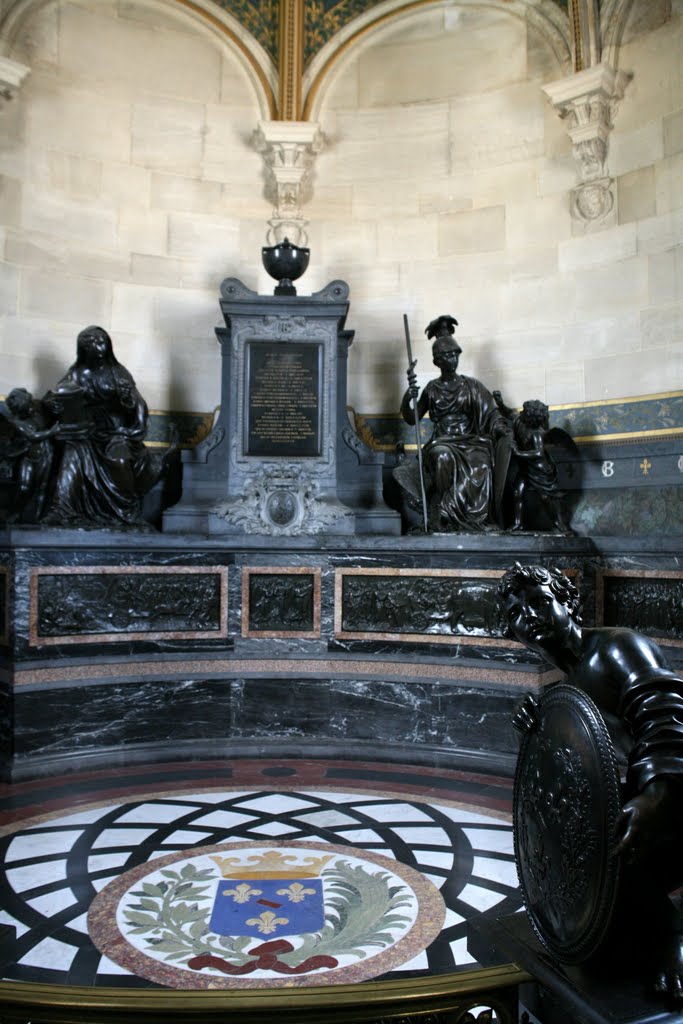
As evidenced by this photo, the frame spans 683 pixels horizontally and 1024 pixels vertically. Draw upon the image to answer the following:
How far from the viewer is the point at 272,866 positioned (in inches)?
159

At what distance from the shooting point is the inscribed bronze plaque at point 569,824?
1604mm

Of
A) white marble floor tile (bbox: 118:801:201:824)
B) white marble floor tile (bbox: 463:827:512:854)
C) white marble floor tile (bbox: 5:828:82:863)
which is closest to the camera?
white marble floor tile (bbox: 5:828:82:863)

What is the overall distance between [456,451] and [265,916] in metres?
4.51

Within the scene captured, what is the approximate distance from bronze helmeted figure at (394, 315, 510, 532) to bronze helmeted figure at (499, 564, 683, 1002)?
5010 mm

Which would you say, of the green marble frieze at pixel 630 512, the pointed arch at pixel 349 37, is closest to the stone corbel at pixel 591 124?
the pointed arch at pixel 349 37

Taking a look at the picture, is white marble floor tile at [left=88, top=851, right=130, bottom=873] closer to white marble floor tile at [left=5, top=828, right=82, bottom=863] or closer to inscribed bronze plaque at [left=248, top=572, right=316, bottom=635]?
white marble floor tile at [left=5, top=828, right=82, bottom=863]

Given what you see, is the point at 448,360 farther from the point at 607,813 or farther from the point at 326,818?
the point at 607,813

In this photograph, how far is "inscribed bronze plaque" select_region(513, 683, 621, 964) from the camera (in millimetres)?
1604

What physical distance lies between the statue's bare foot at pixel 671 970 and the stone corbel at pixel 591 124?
7542 mm

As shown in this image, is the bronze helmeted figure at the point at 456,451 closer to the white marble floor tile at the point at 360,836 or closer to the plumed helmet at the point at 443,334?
the plumed helmet at the point at 443,334

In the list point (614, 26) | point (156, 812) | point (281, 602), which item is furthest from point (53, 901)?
point (614, 26)

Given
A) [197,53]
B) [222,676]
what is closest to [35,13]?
[197,53]

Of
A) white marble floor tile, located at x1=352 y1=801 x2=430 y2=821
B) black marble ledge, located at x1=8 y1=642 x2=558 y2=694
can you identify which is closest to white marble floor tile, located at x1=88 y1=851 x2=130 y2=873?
white marble floor tile, located at x1=352 y1=801 x2=430 y2=821

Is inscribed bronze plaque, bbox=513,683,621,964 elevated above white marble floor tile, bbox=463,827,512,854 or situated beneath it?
elevated above
